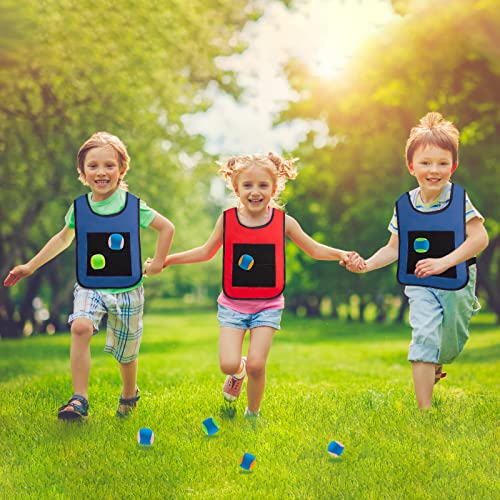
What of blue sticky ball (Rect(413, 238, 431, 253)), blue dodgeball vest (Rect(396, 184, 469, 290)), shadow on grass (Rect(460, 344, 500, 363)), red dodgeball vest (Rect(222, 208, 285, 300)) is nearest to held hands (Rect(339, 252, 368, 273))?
blue dodgeball vest (Rect(396, 184, 469, 290))

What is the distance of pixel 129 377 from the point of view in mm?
6238

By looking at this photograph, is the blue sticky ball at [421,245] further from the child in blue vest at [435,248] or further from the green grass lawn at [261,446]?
the green grass lawn at [261,446]

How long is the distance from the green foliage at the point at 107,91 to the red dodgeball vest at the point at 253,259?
435 inches

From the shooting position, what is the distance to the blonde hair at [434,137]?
19.8ft

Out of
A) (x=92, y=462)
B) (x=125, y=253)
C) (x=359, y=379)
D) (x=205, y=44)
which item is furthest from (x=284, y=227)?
(x=205, y=44)

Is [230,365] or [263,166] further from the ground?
[263,166]

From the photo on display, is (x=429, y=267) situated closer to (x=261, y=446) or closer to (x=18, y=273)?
(x=261, y=446)

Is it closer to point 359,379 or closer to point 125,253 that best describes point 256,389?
point 125,253

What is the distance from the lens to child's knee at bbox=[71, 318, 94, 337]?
5836 mm

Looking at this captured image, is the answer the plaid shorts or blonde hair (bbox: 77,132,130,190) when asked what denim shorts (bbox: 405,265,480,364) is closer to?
the plaid shorts

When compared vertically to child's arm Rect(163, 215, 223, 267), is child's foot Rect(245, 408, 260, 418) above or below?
below

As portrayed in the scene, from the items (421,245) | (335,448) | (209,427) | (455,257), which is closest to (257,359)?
(209,427)

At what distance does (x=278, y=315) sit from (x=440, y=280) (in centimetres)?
133

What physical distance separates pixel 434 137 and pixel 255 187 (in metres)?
1.49
